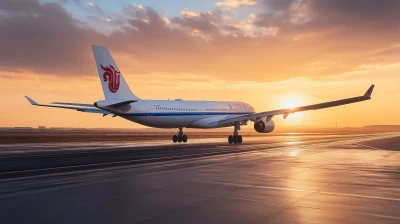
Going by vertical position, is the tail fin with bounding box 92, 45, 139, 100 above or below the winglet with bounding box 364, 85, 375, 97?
above

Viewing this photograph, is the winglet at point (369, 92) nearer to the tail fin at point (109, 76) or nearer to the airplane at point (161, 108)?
the airplane at point (161, 108)

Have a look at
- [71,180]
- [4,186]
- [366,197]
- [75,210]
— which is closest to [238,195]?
[366,197]

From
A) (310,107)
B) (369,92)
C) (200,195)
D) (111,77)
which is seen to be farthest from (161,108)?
(200,195)

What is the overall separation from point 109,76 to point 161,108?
6.14 m

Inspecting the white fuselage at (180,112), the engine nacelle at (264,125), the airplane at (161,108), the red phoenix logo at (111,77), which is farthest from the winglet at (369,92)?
the red phoenix logo at (111,77)

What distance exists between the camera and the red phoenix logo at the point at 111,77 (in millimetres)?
33156

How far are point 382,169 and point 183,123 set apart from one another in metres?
26.3

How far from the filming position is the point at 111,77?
33.3 metres

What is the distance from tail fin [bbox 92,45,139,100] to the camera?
32.5m

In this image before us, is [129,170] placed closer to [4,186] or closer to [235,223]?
[4,186]

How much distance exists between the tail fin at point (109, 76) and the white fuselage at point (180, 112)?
1.78 meters

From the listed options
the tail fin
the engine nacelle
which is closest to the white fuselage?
the tail fin

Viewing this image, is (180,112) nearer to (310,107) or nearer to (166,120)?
(166,120)

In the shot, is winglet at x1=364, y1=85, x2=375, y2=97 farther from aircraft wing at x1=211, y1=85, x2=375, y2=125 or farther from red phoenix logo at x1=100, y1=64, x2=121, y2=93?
red phoenix logo at x1=100, y1=64, x2=121, y2=93
